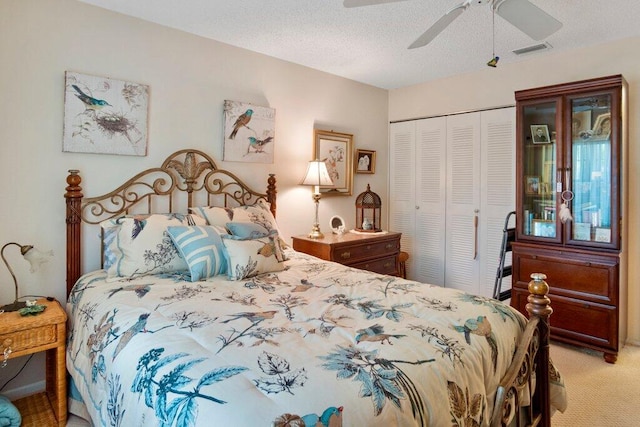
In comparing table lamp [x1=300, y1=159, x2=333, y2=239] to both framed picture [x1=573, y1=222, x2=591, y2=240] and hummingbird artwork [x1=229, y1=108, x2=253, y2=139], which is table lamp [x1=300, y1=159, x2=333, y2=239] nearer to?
hummingbird artwork [x1=229, y1=108, x2=253, y2=139]

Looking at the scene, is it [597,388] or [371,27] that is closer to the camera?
[597,388]

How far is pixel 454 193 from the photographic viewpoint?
405 cm

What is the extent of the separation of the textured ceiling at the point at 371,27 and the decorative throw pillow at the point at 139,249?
1.41m

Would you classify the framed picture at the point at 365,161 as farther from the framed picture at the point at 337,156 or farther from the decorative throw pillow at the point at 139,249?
the decorative throw pillow at the point at 139,249

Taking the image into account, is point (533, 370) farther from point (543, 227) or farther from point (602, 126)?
point (602, 126)

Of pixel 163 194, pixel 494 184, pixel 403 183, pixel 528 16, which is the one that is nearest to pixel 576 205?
pixel 494 184

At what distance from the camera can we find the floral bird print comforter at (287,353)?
100 cm

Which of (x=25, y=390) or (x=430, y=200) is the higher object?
(x=430, y=200)

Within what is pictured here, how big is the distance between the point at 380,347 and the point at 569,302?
2.44 m

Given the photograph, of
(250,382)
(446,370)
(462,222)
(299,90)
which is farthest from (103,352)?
(462,222)

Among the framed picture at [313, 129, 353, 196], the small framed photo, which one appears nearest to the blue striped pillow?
the framed picture at [313, 129, 353, 196]

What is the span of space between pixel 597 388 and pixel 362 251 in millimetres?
1922

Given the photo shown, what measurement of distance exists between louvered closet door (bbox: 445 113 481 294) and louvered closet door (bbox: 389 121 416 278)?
44 cm

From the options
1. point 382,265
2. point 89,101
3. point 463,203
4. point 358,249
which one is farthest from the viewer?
point 463,203
